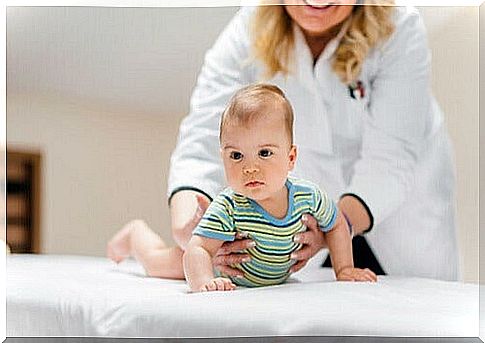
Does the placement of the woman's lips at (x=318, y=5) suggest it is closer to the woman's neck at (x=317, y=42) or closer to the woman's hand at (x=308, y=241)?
the woman's neck at (x=317, y=42)

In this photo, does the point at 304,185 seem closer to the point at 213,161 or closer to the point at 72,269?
the point at 213,161

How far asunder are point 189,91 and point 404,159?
414 millimetres

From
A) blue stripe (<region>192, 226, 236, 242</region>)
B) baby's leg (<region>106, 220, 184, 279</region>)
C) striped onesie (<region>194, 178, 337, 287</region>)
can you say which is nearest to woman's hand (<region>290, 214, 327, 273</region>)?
striped onesie (<region>194, 178, 337, 287</region>)

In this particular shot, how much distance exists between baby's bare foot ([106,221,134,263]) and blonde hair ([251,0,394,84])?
0.39 meters

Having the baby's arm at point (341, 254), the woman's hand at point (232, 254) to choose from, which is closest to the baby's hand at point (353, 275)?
the baby's arm at point (341, 254)

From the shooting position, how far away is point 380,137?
1766 millimetres

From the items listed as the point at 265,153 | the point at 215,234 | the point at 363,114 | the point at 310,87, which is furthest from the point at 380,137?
the point at 215,234

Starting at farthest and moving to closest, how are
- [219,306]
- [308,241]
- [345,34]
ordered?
[345,34] → [308,241] → [219,306]

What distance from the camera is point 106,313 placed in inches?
62.7

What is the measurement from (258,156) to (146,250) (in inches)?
11.4

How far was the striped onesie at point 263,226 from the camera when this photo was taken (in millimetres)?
1632

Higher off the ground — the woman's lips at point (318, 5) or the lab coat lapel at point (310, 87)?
the woman's lips at point (318, 5)

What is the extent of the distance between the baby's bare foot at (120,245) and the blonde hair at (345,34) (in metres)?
0.39

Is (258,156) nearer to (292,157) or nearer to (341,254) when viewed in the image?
(292,157)
